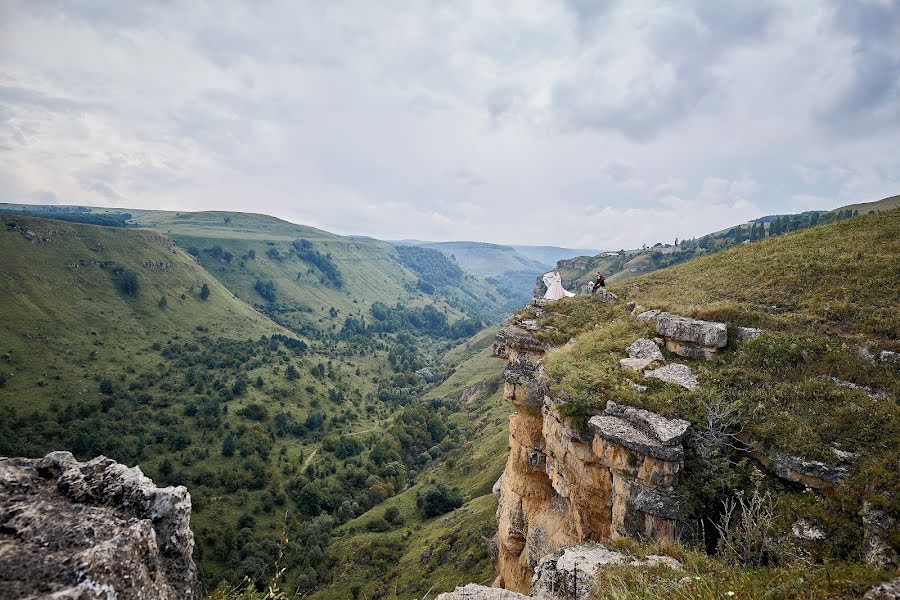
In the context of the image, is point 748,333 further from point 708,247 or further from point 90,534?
point 708,247

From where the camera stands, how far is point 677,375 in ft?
56.4

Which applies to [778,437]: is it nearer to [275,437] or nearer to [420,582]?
[420,582]

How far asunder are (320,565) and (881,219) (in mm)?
74214

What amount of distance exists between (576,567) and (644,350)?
40.2ft

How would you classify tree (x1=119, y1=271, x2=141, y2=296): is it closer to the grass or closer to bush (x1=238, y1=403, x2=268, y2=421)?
bush (x1=238, y1=403, x2=268, y2=421)

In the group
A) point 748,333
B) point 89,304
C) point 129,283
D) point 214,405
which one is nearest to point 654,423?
point 748,333

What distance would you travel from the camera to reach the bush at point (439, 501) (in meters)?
66.9

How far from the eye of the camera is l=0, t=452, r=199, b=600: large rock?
170 inches

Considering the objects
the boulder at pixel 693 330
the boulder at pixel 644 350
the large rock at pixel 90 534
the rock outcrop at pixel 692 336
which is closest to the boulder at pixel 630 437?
the boulder at pixel 644 350

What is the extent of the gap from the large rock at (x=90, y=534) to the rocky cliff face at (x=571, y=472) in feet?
39.7

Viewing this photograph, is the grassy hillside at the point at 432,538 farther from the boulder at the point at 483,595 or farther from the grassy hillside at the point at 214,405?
the boulder at the point at 483,595

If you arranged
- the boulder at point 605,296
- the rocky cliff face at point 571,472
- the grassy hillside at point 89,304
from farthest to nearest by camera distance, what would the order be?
the grassy hillside at point 89,304 < the boulder at point 605,296 < the rocky cliff face at point 571,472

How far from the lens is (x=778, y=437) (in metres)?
13.2

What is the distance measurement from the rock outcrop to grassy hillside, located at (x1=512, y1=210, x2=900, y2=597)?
44cm
